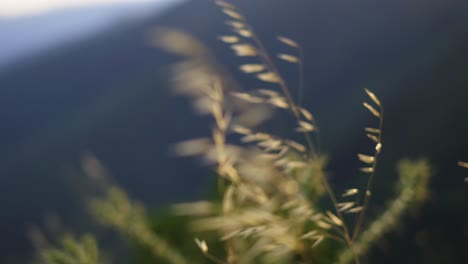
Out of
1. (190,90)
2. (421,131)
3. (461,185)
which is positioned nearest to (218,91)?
(190,90)

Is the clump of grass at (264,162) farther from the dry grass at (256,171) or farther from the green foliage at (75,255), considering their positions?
the green foliage at (75,255)

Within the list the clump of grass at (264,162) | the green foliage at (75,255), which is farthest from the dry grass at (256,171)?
the green foliage at (75,255)

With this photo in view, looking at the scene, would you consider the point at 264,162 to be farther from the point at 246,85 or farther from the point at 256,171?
the point at 246,85

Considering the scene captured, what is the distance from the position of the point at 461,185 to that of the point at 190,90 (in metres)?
3.92

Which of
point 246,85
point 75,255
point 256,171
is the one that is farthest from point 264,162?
point 246,85

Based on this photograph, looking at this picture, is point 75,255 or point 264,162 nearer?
point 75,255

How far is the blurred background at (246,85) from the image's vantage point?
5246 mm

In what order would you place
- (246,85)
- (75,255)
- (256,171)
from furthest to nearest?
(246,85) → (256,171) → (75,255)

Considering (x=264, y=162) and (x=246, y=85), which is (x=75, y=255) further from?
(x=246, y=85)

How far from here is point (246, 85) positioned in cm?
861

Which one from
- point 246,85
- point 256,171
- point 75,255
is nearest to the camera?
point 75,255

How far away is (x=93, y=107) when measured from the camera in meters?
13.3

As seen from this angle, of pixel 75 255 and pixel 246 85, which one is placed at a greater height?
pixel 75 255

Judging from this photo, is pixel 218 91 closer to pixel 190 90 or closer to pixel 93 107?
pixel 190 90
